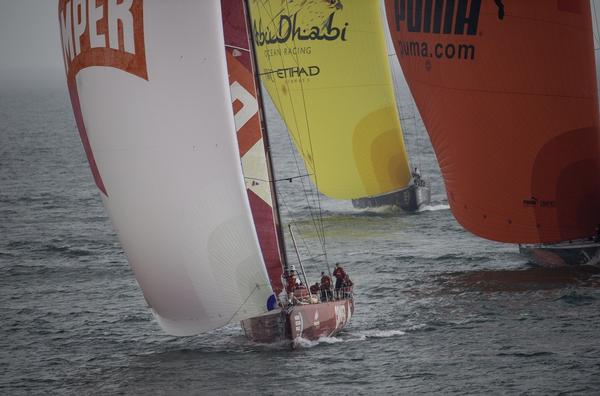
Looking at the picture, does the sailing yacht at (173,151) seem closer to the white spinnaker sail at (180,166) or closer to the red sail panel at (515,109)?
the white spinnaker sail at (180,166)

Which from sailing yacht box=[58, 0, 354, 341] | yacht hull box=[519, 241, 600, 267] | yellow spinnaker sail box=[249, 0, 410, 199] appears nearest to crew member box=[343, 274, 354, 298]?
sailing yacht box=[58, 0, 354, 341]

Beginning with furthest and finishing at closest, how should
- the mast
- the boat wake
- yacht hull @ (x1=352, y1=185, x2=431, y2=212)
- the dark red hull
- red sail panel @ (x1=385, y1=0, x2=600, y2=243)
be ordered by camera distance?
the boat wake < yacht hull @ (x1=352, y1=185, x2=431, y2=212) < red sail panel @ (x1=385, y1=0, x2=600, y2=243) < the dark red hull < the mast

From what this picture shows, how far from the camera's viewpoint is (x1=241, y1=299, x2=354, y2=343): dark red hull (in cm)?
3391

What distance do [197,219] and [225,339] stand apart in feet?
20.9

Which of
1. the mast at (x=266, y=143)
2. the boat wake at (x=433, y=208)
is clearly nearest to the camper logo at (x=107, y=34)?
the mast at (x=266, y=143)

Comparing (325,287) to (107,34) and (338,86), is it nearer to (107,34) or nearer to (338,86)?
(107,34)

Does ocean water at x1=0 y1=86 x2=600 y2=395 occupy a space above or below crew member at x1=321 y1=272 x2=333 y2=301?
below

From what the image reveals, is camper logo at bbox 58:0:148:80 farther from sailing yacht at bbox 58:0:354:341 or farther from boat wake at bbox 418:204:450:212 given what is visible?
boat wake at bbox 418:204:450:212

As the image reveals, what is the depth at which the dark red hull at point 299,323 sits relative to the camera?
111ft

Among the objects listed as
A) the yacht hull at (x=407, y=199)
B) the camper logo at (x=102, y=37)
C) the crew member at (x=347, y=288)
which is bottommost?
the crew member at (x=347, y=288)

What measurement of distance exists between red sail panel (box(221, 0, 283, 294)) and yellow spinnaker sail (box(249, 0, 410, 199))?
20048 millimetres

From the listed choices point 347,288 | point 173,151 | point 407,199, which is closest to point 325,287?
point 347,288

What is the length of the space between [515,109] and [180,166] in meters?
14.0

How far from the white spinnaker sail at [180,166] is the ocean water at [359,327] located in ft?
7.89
